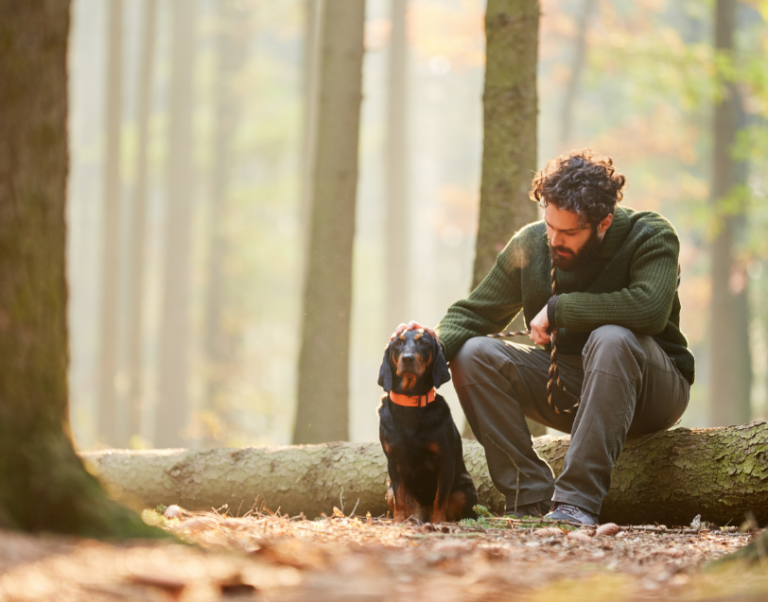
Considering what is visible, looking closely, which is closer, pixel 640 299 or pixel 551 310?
pixel 640 299

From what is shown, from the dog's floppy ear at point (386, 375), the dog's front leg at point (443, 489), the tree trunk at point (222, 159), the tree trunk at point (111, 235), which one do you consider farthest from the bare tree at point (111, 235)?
the dog's front leg at point (443, 489)

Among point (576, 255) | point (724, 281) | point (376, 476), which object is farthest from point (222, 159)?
point (576, 255)

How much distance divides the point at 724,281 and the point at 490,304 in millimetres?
9027

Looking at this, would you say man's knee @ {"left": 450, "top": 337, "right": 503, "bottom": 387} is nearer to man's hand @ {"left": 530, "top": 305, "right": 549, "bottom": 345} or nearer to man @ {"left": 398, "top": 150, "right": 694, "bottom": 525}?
man @ {"left": 398, "top": 150, "right": 694, "bottom": 525}

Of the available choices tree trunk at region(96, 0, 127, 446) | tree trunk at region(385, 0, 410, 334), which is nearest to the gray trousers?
tree trunk at region(385, 0, 410, 334)

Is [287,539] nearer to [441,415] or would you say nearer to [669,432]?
[441,415]

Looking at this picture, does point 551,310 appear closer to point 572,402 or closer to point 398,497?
point 572,402

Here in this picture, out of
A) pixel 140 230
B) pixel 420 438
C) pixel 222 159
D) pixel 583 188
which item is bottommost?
pixel 420 438

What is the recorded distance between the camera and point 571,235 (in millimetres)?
3832

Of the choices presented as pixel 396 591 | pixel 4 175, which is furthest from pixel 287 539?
pixel 4 175

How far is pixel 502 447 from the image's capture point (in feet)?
13.1

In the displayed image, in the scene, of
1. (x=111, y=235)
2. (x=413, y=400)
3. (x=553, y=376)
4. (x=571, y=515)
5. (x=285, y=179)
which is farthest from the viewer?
(x=285, y=179)

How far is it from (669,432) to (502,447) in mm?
924

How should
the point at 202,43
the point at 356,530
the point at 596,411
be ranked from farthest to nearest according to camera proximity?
the point at 202,43 → the point at 596,411 → the point at 356,530
